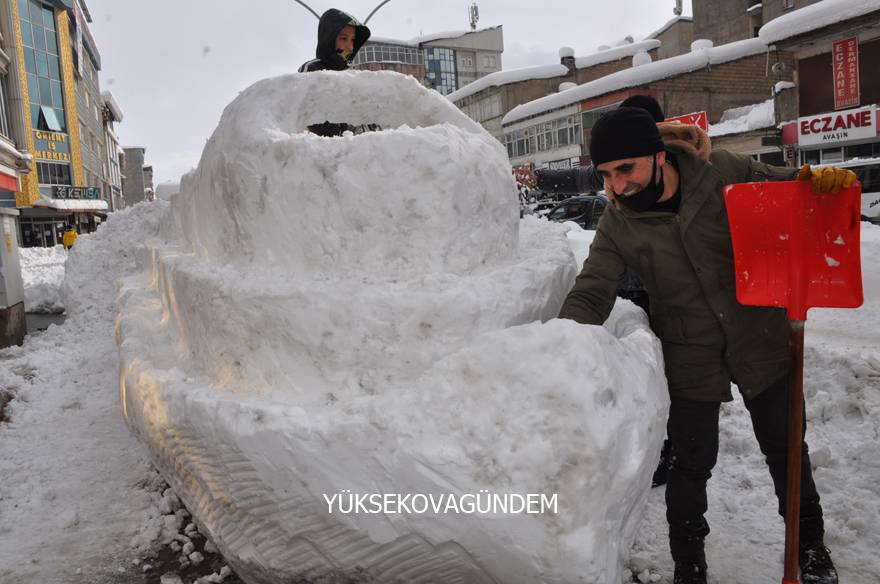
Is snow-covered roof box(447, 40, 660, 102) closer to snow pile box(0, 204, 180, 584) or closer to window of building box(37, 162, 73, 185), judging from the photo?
window of building box(37, 162, 73, 185)

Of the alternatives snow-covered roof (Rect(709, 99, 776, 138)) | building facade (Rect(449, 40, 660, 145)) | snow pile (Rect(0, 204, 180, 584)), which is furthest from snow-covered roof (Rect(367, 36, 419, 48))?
snow pile (Rect(0, 204, 180, 584))

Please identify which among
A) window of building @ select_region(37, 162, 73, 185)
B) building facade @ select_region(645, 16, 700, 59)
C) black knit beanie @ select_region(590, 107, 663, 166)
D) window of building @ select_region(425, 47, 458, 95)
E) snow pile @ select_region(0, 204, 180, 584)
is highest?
window of building @ select_region(425, 47, 458, 95)

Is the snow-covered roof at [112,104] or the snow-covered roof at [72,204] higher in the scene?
the snow-covered roof at [112,104]

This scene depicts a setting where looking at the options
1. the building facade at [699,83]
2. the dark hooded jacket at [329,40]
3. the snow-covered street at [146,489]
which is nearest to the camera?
the snow-covered street at [146,489]

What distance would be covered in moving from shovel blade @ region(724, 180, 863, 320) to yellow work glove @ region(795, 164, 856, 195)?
0.03m

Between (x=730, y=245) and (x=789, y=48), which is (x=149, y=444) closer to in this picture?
(x=730, y=245)

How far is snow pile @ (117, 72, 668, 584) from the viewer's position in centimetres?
177

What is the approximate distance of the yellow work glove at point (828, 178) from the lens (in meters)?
2.11

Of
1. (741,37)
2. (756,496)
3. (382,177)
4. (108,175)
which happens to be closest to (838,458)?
(756,496)

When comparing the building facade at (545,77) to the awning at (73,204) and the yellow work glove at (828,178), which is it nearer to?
the awning at (73,204)

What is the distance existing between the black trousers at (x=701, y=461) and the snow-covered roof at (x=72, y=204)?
34.3 metres

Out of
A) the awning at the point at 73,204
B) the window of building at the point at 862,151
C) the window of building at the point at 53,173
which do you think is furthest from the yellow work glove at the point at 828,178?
the window of building at the point at 53,173

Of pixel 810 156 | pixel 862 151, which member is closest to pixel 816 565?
pixel 862 151

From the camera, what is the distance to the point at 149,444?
8.57ft
